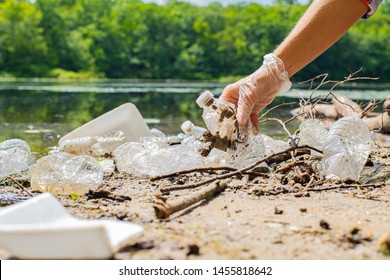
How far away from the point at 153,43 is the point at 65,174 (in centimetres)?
9177

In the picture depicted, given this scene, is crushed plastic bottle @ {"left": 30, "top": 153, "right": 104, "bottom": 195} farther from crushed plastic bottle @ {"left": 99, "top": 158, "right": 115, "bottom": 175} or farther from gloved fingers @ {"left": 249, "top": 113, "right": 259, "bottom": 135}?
gloved fingers @ {"left": 249, "top": 113, "right": 259, "bottom": 135}

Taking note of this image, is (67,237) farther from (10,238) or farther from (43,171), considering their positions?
(43,171)

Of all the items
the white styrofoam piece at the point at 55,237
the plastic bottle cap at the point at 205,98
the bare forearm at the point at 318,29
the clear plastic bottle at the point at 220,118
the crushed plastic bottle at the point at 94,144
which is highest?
the bare forearm at the point at 318,29

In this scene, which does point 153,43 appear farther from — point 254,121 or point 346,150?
point 346,150

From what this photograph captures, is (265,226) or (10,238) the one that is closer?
(10,238)

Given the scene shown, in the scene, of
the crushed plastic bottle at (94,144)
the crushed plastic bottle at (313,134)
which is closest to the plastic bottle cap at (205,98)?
the crushed plastic bottle at (313,134)

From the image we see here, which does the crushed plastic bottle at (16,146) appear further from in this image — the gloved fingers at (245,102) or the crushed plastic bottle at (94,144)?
the gloved fingers at (245,102)

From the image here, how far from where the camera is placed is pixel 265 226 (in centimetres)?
255

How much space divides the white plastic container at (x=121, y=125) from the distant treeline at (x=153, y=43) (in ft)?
203

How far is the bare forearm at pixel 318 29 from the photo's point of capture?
3941 mm

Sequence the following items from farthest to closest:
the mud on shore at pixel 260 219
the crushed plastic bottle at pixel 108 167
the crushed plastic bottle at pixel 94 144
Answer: the crushed plastic bottle at pixel 94 144
the crushed plastic bottle at pixel 108 167
the mud on shore at pixel 260 219

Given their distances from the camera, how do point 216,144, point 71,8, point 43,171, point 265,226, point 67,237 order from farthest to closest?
point 71,8
point 216,144
point 43,171
point 265,226
point 67,237
